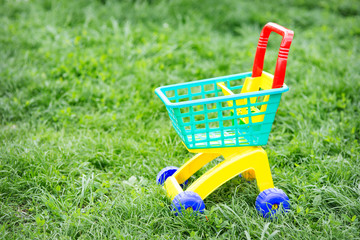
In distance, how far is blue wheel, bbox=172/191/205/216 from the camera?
2.06 m

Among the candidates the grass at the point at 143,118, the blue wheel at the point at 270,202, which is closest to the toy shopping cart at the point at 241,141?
the blue wheel at the point at 270,202

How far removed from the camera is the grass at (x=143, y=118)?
214 centimetres

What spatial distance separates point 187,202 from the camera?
2.06 m

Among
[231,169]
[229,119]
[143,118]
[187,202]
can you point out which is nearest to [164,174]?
[187,202]

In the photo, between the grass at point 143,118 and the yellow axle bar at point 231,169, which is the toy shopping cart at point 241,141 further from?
the grass at point 143,118

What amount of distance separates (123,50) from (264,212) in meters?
2.98

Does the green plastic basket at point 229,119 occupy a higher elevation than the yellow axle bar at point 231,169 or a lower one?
higher

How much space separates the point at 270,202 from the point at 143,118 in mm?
1687

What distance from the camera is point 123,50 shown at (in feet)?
14.2

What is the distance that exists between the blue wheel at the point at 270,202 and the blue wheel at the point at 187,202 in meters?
0.39

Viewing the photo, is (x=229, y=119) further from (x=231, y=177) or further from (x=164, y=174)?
(x=164, y=174)

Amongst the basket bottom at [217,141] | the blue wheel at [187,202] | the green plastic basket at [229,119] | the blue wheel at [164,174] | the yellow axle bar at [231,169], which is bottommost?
the blue wheel at [164,174]

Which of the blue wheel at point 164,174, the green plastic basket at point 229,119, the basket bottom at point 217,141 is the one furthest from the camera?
the blue wheel at point 164,174

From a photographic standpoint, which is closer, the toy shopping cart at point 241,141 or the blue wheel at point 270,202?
the toy shopping cart at point 241,141
